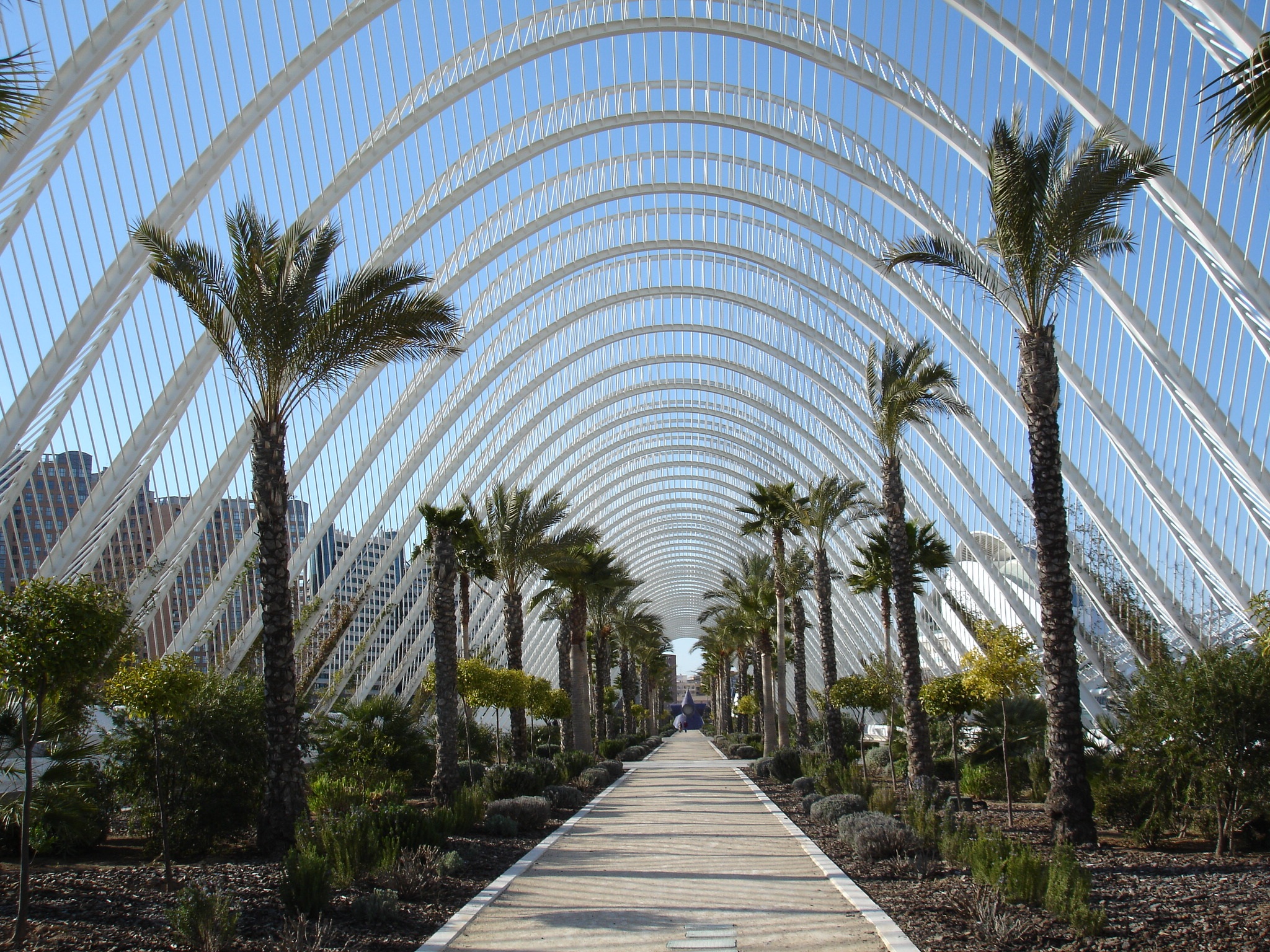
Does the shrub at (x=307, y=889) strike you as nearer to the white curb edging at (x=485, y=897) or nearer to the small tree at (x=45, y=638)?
the white curb edging at (x=485, y=897)

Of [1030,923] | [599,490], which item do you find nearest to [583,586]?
[599,490]

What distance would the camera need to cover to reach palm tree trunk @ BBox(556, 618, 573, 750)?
35.7 meters

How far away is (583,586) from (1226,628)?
741 inches

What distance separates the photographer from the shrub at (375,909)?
8.34 meters

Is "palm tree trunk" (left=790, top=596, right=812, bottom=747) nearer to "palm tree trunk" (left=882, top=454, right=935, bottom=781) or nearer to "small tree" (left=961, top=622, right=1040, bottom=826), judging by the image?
"palm tree trunk" (left=882, top=454, right=935, bottom=781)

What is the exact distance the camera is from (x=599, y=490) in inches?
2176

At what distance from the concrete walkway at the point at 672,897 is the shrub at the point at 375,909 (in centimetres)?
66

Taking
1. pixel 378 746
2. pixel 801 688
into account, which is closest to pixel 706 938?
pixel 378 746

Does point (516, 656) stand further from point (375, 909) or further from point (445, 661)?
point (375, 909)

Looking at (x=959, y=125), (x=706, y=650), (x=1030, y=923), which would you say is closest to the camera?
(x=1030, y=923)

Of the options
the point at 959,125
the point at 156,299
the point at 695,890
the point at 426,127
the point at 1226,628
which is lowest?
the point at 695,890

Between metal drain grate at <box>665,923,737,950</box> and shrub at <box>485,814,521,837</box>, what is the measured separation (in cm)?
645

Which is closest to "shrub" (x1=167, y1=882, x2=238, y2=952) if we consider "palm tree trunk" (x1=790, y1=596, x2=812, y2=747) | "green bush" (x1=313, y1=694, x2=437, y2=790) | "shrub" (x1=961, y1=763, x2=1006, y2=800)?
"green bush" (x1=313, y1=694, x2=437, y2=790)

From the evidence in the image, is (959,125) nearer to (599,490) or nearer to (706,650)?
(599,490)
